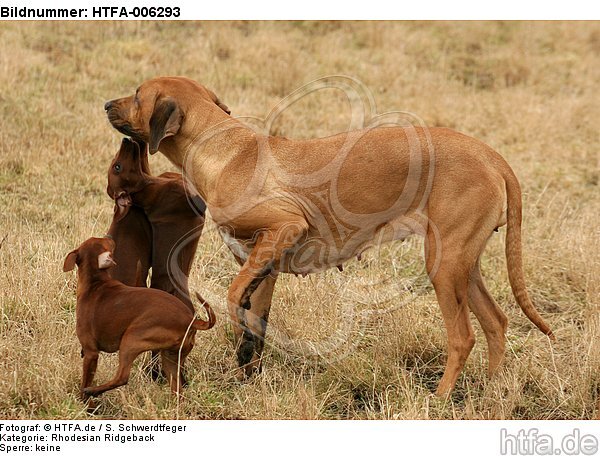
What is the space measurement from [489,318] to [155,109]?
2.51m

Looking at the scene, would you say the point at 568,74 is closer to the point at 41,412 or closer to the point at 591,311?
the point at 591,311

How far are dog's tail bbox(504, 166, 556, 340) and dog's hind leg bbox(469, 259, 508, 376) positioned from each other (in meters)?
0.34

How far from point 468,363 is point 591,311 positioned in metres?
1.22

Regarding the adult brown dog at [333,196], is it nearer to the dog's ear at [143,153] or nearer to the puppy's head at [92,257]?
the dog's ear at [143,153]

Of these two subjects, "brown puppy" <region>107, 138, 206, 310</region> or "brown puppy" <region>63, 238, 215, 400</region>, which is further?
"brown puppy" <region>107, 138, 206, 310</region>

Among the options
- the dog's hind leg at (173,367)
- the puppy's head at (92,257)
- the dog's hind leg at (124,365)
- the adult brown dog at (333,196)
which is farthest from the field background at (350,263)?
the puppy's head at (92,257)

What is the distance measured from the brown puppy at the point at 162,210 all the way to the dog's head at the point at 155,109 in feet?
0.43

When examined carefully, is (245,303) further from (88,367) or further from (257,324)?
(88,367)

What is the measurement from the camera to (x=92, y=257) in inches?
202

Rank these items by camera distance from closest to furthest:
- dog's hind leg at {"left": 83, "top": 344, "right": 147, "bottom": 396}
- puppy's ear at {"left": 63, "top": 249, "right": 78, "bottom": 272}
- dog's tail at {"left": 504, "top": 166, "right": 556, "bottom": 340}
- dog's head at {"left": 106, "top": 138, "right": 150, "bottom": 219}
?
dog's hind leg at {"left": 83, "top": 344, "right": 147, "bottom": 396}
puppy's ear at {"left": 63, "top": 249, "right": 78, "bottom": 272}
dog's tail at {"left": 504, "top": 166, "right": 556, "bottom": 340}
dog's head at {"left": 106, "top": 138, "right": 150, "bottom": 219}

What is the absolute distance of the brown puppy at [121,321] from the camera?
4863mm

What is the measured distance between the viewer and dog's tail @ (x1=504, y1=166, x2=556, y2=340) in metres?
5.51

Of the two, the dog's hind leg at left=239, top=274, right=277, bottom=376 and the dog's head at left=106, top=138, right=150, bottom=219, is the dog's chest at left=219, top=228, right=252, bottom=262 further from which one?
the dog's head at left=106, top=138, right=150, bottom=219

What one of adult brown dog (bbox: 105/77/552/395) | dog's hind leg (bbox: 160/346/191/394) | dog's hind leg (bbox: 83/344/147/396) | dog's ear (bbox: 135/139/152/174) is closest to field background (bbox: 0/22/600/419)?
dog's hind leg (bbox: 160/346/191/394)
